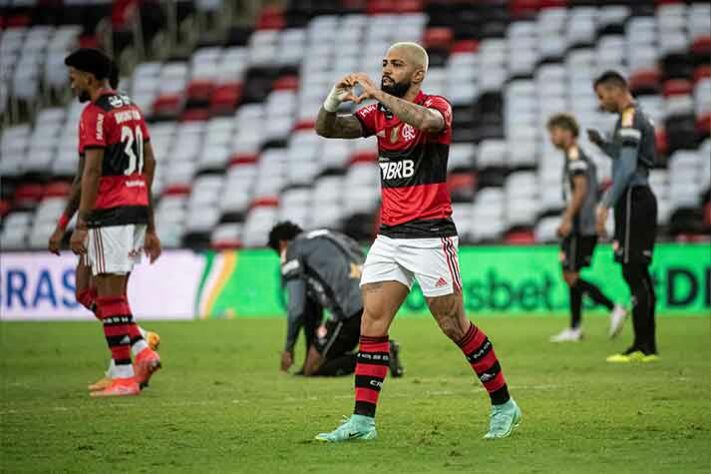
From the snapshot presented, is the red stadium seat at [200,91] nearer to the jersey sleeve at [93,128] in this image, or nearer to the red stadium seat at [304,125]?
the red stadium seat at [304,125]

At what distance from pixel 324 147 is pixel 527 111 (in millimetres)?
3558

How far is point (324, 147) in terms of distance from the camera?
25266 mm

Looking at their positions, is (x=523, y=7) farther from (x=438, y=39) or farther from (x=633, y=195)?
(x=633, y=195)

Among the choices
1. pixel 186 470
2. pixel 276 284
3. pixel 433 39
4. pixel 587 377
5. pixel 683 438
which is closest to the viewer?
pixel 186 470

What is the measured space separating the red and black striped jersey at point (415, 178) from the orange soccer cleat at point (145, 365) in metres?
3.25

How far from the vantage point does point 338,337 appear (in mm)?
11766

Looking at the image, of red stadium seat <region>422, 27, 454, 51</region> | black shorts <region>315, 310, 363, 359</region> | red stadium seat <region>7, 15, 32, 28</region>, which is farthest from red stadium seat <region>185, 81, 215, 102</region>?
black shorts <region>315, 310, 363, 359</region>

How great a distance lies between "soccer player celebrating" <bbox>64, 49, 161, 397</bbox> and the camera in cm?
1005

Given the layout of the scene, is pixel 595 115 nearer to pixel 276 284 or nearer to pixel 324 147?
pixel 324 147

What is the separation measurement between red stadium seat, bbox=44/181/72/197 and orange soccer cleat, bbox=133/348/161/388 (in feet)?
51.1

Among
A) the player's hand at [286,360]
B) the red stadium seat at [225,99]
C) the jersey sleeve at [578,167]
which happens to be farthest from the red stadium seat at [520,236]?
the player's hand at [286,360]

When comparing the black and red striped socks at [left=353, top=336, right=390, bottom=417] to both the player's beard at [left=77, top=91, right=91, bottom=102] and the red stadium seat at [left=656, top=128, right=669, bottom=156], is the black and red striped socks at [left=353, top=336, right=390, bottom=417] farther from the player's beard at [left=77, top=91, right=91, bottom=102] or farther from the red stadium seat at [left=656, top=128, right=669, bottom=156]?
the red stadium seat at [left=656, top=128, right=669, bottom=156]

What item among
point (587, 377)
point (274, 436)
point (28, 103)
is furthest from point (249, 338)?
point (28, 103)

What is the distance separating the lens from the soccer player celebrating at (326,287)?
11.6 metres
